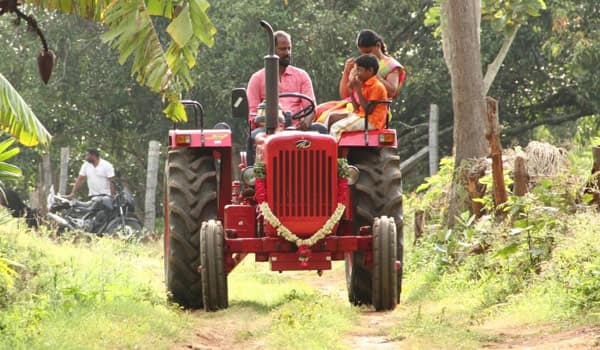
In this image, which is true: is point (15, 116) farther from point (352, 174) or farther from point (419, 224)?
point (419, 224)

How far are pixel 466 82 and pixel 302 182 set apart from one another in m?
6.38

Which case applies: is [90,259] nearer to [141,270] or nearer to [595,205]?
[141,270]

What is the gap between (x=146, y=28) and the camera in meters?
9.05

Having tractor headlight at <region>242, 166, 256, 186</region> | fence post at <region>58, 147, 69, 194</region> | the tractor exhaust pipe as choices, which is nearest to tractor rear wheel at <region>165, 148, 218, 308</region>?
tractor headlight at <region>242, 166, 256, 186</region>

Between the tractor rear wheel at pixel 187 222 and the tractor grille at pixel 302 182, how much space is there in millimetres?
1100

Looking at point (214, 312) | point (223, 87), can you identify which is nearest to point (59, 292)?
point (214, 312)

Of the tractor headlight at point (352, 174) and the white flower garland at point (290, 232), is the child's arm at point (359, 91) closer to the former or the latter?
the tractor headlight at point (352, 174)

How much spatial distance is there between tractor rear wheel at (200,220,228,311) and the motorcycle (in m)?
12.0

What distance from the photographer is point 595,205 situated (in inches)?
464

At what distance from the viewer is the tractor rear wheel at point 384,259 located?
10461 millimetres

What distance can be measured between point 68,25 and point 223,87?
17.7 ft

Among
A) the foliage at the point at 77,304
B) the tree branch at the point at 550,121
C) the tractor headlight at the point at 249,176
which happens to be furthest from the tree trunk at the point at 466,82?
the tree branch at the point at 550,121

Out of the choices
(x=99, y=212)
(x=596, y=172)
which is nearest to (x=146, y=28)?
(x=596, y=172)

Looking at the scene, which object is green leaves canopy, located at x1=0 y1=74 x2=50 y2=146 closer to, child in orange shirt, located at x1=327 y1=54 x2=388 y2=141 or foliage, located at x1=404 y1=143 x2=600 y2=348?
child in orange shirt, located at x1=327 y1=54 x2=388 y2=141
